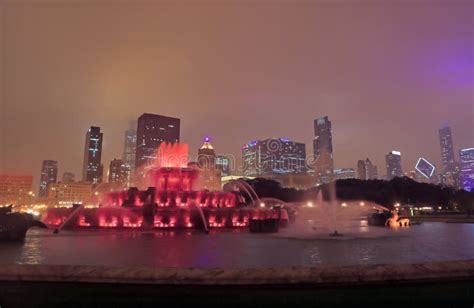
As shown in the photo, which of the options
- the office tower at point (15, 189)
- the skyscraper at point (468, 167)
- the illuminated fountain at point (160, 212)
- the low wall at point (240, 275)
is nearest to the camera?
the low wall at point (240, 275)

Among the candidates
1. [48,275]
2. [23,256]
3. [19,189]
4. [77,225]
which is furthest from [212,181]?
[19,189]

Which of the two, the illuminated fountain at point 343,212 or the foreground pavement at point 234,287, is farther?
the illuminated fountain at point 343,212

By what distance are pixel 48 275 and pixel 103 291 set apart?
139 centimetres

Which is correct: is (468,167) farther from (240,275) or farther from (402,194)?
(240,275)

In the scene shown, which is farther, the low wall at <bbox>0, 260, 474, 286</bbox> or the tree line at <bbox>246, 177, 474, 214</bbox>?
the tree line at <bbox>246, 177, 474, 214</bbox>

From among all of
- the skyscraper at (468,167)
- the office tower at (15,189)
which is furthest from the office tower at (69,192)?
the skyscraper at (468,167)

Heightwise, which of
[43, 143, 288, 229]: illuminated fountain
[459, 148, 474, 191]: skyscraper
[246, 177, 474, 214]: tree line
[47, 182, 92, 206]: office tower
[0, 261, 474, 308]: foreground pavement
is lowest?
[0, 261, 474, 308]: foreground pavement

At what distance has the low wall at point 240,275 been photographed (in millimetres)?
7254

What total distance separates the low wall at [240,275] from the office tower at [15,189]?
136 metres

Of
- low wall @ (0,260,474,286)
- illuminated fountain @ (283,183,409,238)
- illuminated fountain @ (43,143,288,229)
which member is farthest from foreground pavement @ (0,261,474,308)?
illuminated fountain @ (283,183,409,238)

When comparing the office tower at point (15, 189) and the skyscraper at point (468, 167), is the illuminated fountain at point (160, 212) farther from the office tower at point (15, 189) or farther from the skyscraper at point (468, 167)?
the skyscraper at point (468, 167)

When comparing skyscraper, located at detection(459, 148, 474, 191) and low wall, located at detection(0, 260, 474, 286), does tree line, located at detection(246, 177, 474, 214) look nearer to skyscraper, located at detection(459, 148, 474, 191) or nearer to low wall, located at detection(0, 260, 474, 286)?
A: low wall, located at detection(0, 260, 474, 286)

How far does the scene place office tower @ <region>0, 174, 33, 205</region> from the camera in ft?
412

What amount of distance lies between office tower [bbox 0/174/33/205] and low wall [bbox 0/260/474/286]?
446ft
